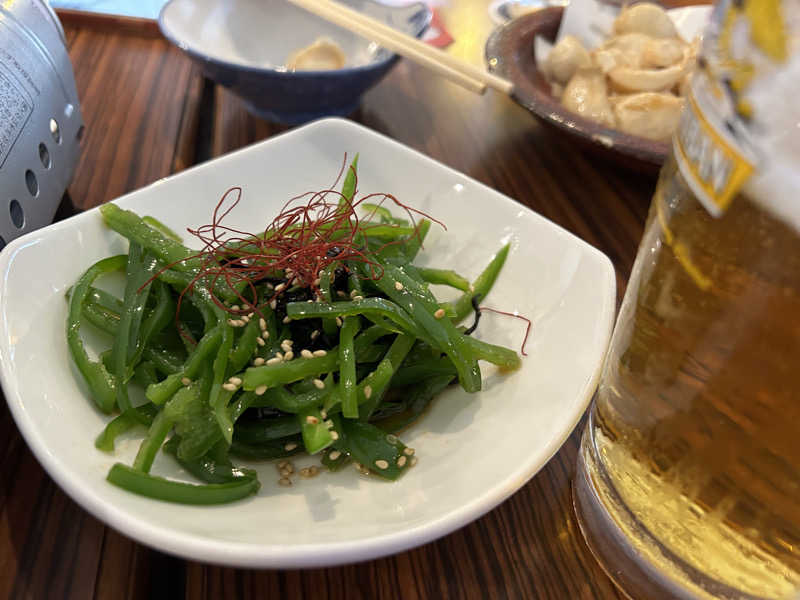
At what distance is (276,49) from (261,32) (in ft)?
0.21

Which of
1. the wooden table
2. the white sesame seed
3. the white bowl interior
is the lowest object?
the wooden table

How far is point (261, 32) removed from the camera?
5.89 ft

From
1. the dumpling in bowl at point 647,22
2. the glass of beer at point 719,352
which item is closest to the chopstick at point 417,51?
the dumpling in bowl at point 647,22

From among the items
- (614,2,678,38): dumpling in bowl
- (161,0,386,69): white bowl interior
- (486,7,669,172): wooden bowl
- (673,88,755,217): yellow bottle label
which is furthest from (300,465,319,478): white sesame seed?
(614,2,678,38): dumpling in bowl

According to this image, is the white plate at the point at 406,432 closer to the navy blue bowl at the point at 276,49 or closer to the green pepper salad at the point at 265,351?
the green pepper salad at the point at 265,351

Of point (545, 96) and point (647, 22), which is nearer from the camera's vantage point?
point (545, 96)

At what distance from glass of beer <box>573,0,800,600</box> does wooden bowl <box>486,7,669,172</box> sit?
2.11 feet

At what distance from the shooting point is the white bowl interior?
1669 millimetres

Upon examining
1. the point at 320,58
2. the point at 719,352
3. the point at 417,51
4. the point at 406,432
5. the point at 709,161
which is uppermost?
the point at 709,161

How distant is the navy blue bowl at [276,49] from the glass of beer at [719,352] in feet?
3.22

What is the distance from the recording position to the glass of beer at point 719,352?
381mm

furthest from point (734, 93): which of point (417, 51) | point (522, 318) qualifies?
point (417, 51)

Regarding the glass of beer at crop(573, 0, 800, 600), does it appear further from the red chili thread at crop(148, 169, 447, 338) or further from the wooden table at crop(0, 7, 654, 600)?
the red chili thread at crop(148, 169, 447, 338)

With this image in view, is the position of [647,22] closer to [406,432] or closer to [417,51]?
[417,51]
